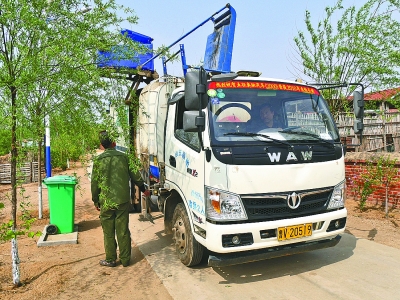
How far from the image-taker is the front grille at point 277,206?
12.3 feet

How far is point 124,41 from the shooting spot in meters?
4.09

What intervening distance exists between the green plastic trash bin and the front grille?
147 inches

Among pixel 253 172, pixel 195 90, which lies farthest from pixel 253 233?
pixel 195 90

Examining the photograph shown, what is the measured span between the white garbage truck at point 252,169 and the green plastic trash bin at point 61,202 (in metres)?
2.34

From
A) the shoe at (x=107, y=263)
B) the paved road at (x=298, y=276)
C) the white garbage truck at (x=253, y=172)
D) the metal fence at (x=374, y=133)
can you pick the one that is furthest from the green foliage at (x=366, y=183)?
the shoe at (x=107, y=263)

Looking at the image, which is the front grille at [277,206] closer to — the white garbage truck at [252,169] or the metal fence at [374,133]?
the white garbage truck at [252,169]

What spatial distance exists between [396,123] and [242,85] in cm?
790

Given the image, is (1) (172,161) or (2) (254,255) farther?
(1) (172,161)

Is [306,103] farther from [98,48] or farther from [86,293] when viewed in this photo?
[86,293]

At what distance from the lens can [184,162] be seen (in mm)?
4473

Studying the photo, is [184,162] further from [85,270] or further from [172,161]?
[85,270]

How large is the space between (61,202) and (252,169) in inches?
158

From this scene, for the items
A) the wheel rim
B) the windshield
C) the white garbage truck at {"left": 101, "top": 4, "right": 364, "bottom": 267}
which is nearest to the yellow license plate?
the white garbage truck at {"left": 101, "top": 4, "right": 364, "bottom": 267}

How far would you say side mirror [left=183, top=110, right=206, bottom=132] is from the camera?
3607 millimetres
